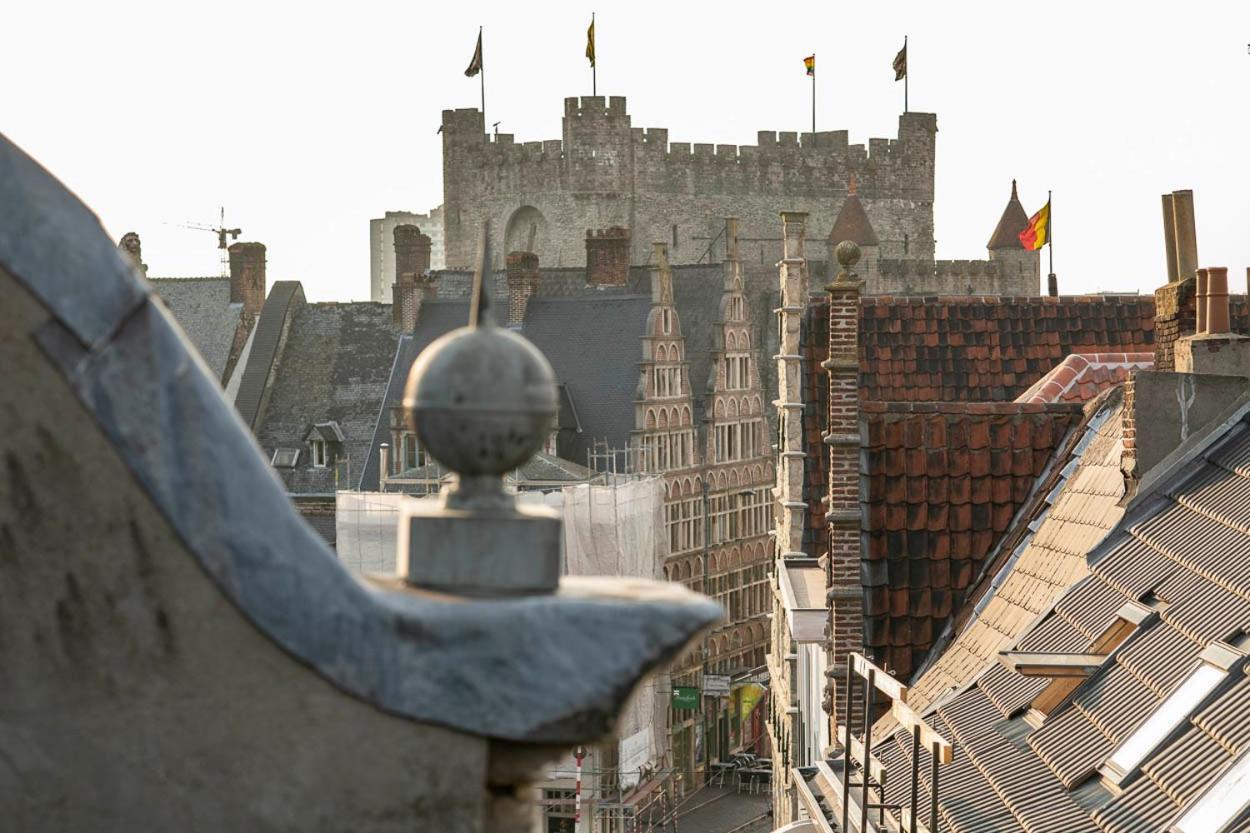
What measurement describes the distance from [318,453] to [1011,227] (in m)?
25.5

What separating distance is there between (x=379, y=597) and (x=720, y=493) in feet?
149

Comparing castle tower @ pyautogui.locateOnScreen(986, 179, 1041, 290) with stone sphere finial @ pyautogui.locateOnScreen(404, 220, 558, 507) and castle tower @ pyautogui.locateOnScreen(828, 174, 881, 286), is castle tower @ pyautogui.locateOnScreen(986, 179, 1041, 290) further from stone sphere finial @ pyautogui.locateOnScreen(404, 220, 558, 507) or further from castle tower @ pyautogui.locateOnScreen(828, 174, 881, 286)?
stone sphere finial @ pyautogui.locateOnScreen(404, 220, 558, 507)

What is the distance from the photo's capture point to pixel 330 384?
4934 cm

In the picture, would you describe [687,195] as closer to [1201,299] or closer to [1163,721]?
[1201,299]

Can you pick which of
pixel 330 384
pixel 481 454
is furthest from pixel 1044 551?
pixel 330 384

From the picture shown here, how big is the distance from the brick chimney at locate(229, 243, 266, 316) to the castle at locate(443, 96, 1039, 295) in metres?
12.4

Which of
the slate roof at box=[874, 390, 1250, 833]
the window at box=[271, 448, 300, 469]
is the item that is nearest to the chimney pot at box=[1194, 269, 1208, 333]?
the slate roof at box=[874, 390, 1250, 833]

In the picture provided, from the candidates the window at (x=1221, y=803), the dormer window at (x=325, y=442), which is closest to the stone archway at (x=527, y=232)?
the dormer window at (x=325, y=442)

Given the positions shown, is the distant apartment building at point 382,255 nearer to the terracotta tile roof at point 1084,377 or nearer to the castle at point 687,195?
the castle at point 687,195

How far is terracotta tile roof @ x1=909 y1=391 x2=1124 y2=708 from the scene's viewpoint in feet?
40.1

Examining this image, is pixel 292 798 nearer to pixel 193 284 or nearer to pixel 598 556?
pixel 598 556

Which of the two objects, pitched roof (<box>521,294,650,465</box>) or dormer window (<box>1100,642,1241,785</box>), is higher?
pitched roof (<box>521,294,650,465</box>)

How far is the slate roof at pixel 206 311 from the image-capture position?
2064 inches

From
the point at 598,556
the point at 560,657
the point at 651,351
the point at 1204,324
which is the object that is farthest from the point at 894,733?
the point at 651,351
